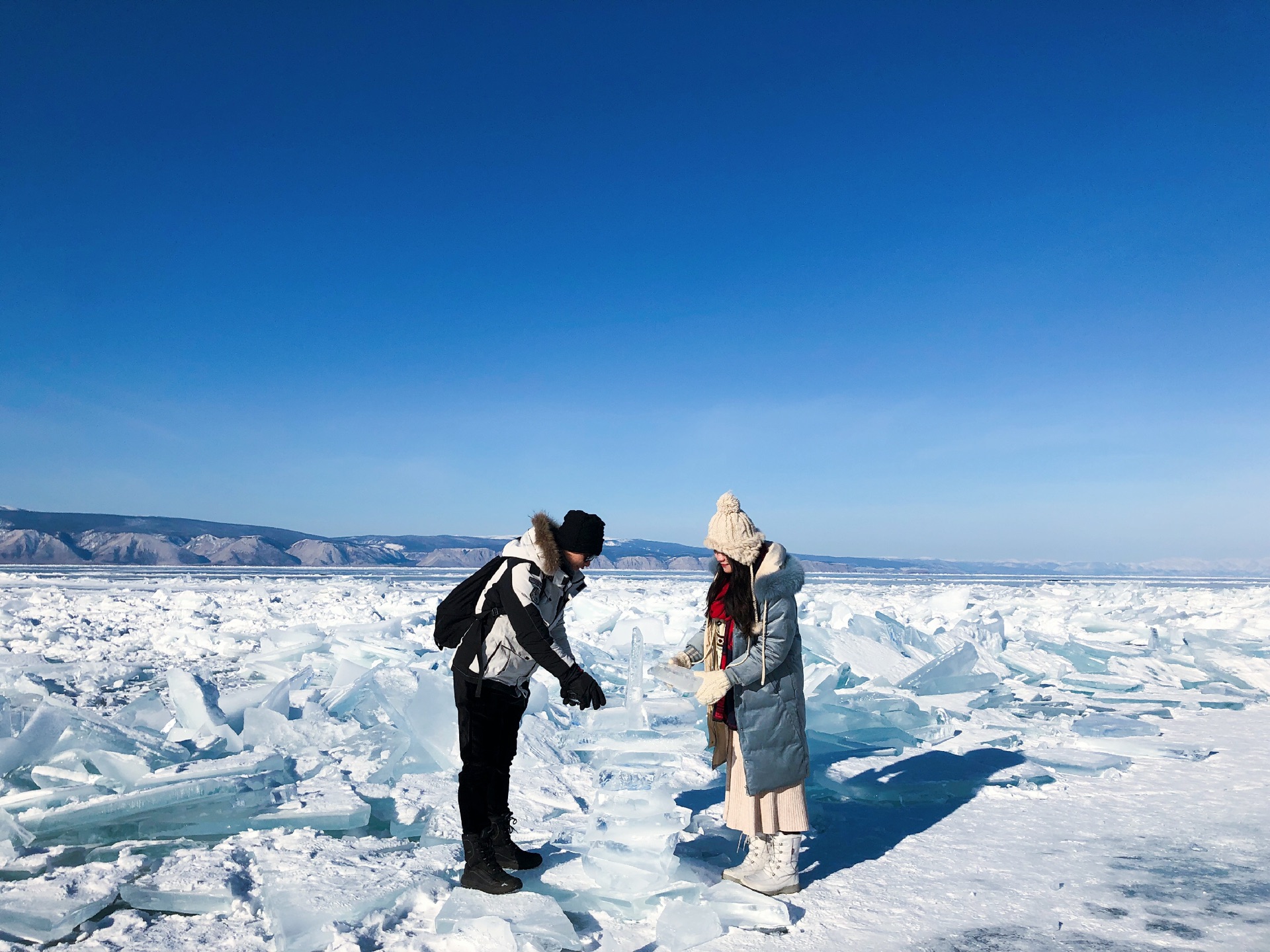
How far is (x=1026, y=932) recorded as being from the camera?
7.28 ft

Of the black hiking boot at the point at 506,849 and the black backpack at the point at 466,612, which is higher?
the black backpack at the point at 466,612

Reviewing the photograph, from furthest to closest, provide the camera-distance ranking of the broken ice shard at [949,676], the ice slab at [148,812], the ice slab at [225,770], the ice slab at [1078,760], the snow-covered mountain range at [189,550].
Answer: the snow-covered mountain range at [189,550]
the broken ice shard at [949,676]
the ice slab at [1078,760]
the ice slab at [225,770]
the ice slab at [148,812]

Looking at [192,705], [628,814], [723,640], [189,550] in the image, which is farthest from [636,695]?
[189,550]

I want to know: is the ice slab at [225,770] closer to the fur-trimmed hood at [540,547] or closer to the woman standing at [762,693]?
the fur-trimmed hood at [540,547]

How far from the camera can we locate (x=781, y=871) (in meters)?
2.50

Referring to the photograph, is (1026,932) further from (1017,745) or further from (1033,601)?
(1033,601)

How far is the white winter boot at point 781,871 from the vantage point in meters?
2.49

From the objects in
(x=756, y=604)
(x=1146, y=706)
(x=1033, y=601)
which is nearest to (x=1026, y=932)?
(x=756, y=604)

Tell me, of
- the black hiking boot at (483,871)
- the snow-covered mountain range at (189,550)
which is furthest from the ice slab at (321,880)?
the snow-covered mountain range at (189,550)

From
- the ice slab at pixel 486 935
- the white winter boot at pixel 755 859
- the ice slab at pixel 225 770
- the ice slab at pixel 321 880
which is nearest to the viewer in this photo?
the ice slab at pixel 486 935

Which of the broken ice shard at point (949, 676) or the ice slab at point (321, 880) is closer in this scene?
the ice slab at point (321, 880)

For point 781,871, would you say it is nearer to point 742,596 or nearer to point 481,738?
point 742,596

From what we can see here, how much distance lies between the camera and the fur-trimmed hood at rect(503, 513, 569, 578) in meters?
2.41

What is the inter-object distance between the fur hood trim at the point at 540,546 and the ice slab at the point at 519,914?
98 centimetres
